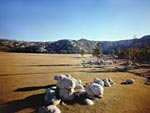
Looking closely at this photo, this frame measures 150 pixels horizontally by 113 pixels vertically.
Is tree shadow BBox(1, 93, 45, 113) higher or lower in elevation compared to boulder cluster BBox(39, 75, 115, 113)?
lower

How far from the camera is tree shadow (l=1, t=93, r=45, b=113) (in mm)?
26033

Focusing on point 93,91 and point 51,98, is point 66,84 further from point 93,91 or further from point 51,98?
point 93,91

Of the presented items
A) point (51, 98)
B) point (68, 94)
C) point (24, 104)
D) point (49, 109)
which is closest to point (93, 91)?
point (68, 94)

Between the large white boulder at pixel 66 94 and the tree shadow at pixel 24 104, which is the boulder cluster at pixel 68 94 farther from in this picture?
the tree shadow at pixel 24 104

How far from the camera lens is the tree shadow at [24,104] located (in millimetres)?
26033

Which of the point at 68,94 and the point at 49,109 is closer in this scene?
the point at 49,109

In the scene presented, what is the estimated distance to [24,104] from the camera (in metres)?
27.9

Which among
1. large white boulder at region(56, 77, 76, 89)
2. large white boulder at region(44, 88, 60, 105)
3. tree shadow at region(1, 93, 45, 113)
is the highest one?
large white boulder at region(56, 77, 76, 89)

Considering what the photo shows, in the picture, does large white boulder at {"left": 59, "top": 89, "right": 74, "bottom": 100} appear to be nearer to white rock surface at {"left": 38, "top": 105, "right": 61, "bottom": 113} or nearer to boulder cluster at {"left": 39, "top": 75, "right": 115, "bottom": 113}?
boulder cluster at {"left": 39, "top": 75, "right": 115, "bottom": 113}

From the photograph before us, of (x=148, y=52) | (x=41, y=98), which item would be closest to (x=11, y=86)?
(x=41, y=98)

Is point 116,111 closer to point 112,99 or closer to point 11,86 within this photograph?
point 112,99

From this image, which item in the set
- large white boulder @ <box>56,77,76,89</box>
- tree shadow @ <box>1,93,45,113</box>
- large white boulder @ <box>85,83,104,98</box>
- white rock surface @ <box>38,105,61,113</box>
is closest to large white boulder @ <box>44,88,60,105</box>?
tree shadow @ <box>1,93,45,113</box>

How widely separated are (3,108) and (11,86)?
423 inches

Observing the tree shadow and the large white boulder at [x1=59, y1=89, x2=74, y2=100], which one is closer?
the tree shadow
